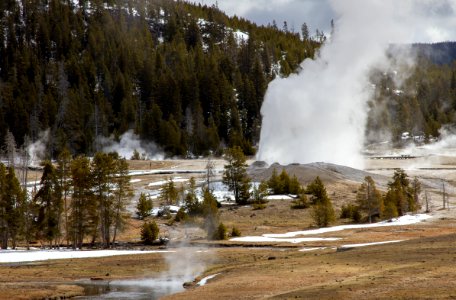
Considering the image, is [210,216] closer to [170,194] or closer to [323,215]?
[323,215]

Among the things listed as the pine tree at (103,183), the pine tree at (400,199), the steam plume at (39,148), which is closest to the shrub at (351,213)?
the pine tree at (400,199)

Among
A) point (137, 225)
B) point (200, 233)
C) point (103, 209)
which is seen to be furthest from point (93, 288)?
point (137, 225)

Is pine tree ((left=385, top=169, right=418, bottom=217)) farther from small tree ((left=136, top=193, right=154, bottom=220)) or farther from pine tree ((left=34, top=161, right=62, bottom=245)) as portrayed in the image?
pine tree ((left=34, top=161, right=62, bottom=245))

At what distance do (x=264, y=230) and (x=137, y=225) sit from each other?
60.6 ft

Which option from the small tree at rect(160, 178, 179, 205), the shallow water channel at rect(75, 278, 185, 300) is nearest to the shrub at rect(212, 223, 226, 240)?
the small tree at rect(160, 178, 179, 205)

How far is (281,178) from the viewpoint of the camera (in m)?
114

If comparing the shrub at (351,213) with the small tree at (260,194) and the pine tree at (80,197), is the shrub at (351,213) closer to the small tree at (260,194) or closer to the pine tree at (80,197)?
the small tree at (260,194)

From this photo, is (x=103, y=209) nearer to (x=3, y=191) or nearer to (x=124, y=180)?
(x=124, y=180)

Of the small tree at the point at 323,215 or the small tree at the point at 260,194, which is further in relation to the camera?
the small tree at the point at 260,194

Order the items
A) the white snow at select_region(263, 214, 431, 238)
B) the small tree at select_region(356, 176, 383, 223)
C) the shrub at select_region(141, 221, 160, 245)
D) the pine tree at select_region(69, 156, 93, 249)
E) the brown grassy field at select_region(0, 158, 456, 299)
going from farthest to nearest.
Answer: the small tree at select_region(356, 176, 383, 223), the white snow at select_region(263, 214, 431, 238), the shrub at select_region(141, 221, 160, 245), the pine tree at select_region(69, 156, 93, 249), the brown grassy field at select_region(0, 158, 456, 299)

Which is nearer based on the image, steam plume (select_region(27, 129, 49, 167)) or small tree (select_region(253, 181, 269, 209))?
small tree (select_region(253, 181, 269, 209))

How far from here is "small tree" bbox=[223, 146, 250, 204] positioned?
4190 inches

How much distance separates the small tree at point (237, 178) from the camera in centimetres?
10642

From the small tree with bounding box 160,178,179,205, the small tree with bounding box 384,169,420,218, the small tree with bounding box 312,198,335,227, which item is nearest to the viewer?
the small tree with bounding box 312,198,335,227
